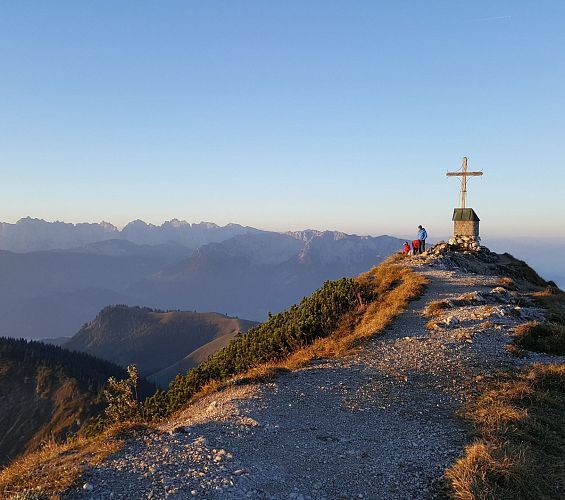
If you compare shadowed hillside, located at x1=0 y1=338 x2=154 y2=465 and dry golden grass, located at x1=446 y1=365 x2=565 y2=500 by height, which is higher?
dry golden grass, located at x1=446 y1=365 x2=565 y2=500

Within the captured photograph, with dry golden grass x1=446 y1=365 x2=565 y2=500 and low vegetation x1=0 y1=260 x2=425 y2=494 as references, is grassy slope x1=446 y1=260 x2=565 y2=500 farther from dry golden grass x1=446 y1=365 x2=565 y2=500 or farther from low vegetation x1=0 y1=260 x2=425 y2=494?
low vegetation x1=0 y1=260 x2=425 y2=494

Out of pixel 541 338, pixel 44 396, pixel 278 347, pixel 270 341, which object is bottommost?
pixel 44 396

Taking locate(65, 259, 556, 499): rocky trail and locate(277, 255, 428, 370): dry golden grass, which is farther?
locate(277, 255, 428, 370): dry golden grass

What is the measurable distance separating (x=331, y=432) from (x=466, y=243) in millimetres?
38485

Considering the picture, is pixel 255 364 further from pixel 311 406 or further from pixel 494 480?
pixel 494 480

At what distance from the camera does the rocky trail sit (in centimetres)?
764

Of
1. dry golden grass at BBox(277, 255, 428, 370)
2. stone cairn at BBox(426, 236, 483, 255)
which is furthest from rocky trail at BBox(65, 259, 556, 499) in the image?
stone cairn at BBox(426, 236, 483, 255)

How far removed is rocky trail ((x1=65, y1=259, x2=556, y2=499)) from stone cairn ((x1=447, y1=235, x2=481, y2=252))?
25644mm

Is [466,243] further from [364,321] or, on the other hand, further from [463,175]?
[364,321]

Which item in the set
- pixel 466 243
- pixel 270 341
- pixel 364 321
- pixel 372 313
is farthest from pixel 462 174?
pixel 270 341

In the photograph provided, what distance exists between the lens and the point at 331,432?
33.7ft

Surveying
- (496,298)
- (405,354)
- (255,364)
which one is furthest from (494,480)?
(496,298)

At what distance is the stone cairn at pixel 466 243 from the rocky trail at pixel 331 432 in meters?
25.6

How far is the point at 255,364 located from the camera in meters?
19.1
